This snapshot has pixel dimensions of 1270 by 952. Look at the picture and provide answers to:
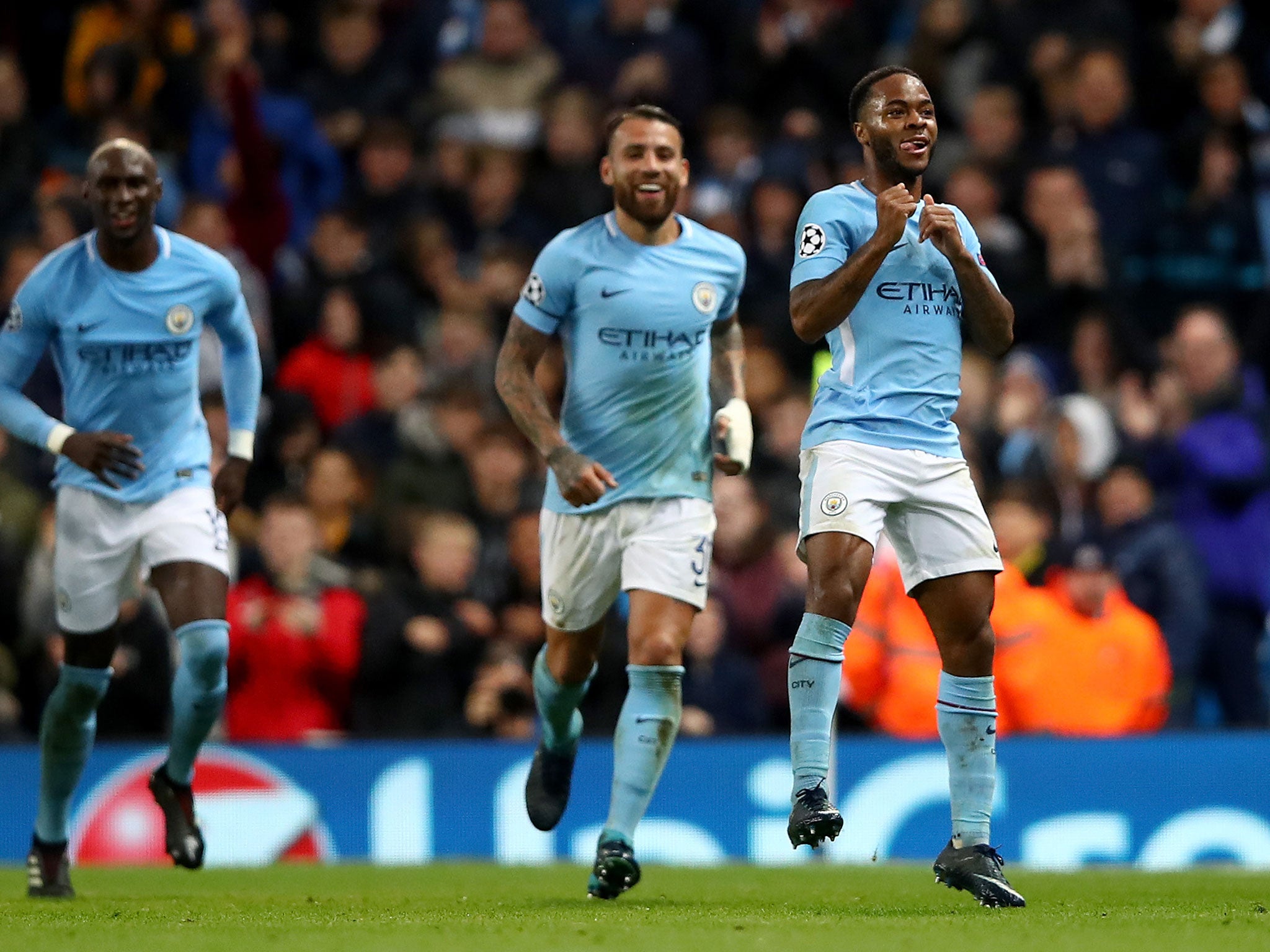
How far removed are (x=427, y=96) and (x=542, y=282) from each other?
27.1ft

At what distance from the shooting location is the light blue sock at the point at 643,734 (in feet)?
25.4

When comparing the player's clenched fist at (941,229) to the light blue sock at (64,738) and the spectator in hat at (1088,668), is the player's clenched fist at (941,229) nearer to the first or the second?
the light blue sock at (64,738)

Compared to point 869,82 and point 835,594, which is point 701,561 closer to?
point 835,594

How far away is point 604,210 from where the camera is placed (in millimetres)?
14695

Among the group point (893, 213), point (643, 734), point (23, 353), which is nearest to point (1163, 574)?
point (643, 734)

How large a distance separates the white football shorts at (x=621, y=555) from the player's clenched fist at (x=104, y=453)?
1644 mm

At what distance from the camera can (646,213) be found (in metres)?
8.31

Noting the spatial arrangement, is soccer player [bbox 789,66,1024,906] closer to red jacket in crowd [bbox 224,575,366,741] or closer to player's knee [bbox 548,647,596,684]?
player's knee [bbox 548,647,596,684]

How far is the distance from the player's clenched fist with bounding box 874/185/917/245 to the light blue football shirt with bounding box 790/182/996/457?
285mm

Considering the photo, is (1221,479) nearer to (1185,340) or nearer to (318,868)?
(1185,340)

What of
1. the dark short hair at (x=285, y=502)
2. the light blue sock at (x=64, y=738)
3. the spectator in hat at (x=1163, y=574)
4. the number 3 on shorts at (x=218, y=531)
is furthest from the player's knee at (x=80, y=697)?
the spectator in hat at (x=1163, y=574)

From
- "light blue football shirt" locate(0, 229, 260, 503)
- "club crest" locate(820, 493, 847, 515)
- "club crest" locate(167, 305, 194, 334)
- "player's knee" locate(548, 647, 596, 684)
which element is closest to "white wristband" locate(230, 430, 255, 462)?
"light blue football shirt" locate(0, 229, 260, 503)

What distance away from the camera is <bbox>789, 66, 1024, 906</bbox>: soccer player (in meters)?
7.02

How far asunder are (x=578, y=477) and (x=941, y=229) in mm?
1771
